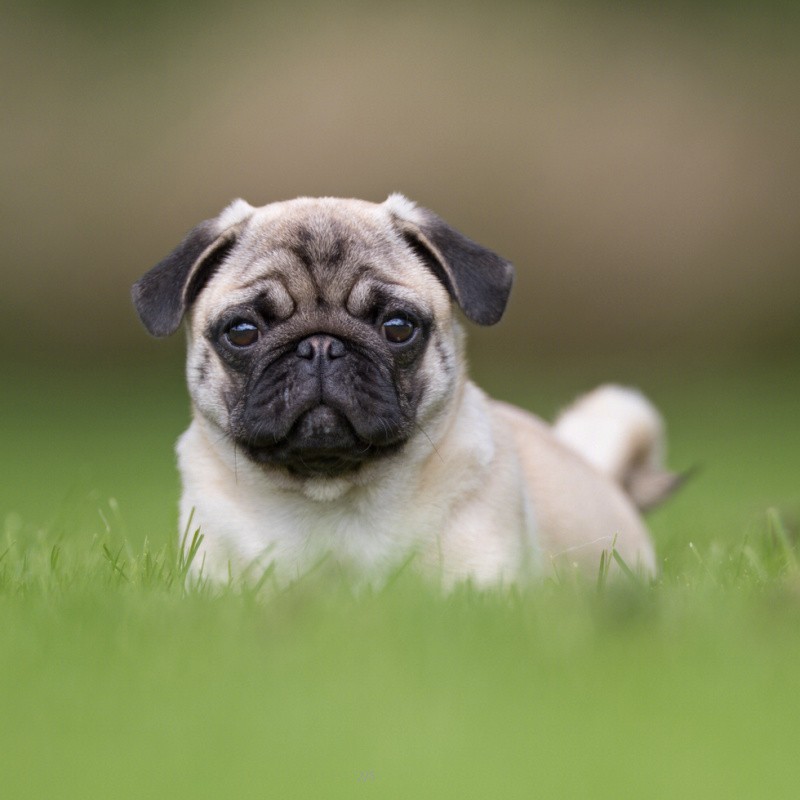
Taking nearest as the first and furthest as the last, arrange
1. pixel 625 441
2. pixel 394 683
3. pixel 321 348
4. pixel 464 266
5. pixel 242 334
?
pixel 394 683 < pixel 321 348 < pixel 242 334 < pixel 464 266 < pixel 625 441

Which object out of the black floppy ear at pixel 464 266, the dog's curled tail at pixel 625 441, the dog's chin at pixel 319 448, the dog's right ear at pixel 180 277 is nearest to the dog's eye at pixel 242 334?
the dog's right ear at pixel 180 277

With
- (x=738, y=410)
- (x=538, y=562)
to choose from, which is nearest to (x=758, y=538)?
(x=538, y=562)

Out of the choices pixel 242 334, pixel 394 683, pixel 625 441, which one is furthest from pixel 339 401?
pixel 625 441

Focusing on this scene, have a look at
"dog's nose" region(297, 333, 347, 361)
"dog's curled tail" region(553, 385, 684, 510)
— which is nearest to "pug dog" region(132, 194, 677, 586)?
"dog's nose" region(297, 333, 347, 361)

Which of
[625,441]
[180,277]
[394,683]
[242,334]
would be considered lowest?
[625,441]

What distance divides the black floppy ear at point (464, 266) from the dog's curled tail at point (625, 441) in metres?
2.25

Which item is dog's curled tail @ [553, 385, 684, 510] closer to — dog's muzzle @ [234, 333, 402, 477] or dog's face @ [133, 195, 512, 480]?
dog's face @ [133, 195, 512, 480]

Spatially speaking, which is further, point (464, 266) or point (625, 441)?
point (625, 441)

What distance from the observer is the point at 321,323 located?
445 centimetres

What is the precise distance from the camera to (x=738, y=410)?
591 inches

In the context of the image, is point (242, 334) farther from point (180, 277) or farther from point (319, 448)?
point (319, 448)

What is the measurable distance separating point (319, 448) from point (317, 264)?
26.3 inches

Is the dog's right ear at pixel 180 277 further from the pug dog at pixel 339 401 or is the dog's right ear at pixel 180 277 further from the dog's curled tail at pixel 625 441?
the dog's curled tail at pixel 625 441

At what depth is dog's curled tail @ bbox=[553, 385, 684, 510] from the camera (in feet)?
22.8
